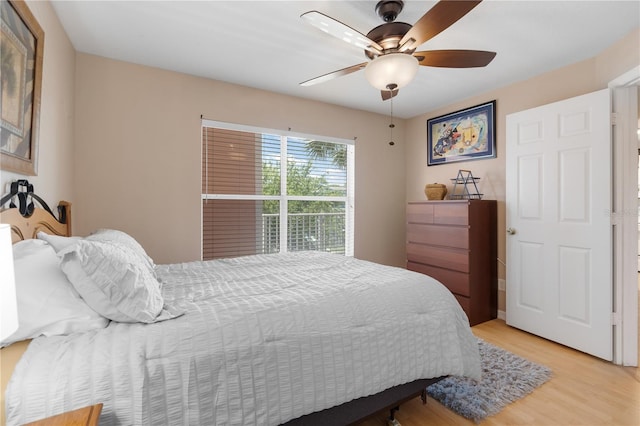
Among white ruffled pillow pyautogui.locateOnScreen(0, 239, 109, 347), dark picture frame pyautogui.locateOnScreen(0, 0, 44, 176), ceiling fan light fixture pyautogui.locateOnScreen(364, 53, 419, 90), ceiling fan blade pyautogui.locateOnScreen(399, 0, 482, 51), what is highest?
ceiling fan blade pyautogui.locateOnScreen(399, 0, 482, 51)

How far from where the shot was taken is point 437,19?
1.47 metres

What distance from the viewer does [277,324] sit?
1216 mm

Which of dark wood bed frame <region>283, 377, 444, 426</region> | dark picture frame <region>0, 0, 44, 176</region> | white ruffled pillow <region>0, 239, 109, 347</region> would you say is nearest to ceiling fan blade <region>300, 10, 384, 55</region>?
dark picture frame <region>0, 0, 44, 176</region>

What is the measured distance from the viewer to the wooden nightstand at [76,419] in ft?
2.36

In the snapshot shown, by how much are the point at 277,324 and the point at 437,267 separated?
2530mm

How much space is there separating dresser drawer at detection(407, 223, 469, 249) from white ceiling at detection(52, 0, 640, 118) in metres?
1.48

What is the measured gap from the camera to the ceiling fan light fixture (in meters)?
1.67

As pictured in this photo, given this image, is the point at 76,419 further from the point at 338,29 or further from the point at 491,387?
the point at 491,387

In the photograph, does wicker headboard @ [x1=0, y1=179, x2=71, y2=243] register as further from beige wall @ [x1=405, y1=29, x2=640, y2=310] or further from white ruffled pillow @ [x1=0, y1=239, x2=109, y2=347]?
beige wall @ [x1=405, y1=29, x2=640, y2=310]

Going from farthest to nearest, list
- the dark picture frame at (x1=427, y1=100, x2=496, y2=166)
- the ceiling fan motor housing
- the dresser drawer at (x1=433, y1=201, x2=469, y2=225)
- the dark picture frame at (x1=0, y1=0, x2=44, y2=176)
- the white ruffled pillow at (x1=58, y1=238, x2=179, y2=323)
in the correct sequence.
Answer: the dark picture frame at (x1=427, y1=100, x2=496, y2=166)
the dresser drawer at (x1=433, y1=201, x2=469, y2=225)
the ceiling fan motor housing
the dark picture frame at (x1=0, y1=0, x2=44, y2=176)
the white ruffled pillow at (x1=58, y1=238, x2=179, y2=323)


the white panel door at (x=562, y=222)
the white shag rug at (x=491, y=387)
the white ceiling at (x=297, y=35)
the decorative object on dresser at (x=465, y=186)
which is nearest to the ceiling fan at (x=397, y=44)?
the white ceiling at (x=297, y=35)

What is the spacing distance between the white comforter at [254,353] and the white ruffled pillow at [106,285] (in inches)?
2.2

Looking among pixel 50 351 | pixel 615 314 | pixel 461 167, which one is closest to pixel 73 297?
pixel 50 351

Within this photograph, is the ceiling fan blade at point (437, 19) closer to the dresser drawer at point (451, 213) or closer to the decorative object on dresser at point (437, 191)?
the dresser drawer at point (451, 213)
